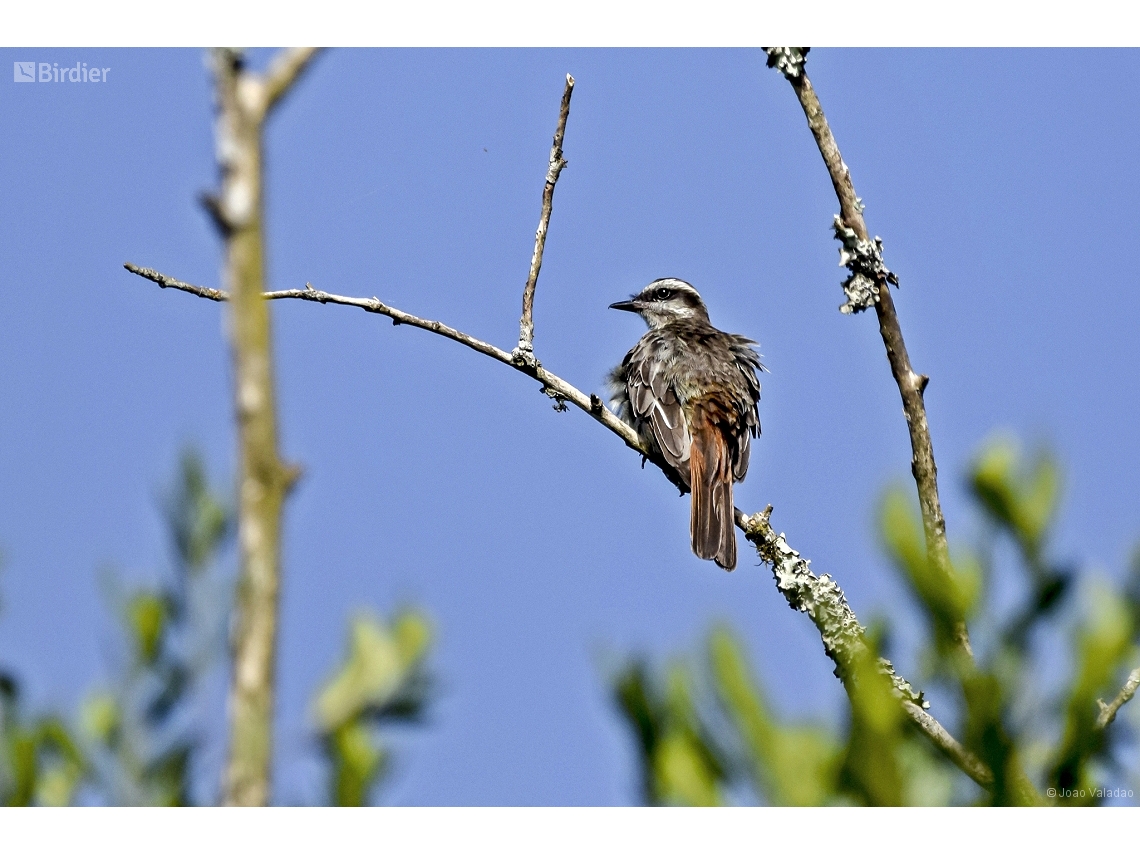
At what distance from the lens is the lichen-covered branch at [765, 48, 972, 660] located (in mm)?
3982

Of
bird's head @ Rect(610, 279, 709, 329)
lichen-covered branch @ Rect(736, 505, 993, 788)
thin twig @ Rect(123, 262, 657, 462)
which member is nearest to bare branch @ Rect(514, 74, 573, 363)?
thin twig @ Rect(123, 262, 657, 462)

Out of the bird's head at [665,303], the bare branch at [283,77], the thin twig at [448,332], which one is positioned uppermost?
the bird's head at [665,303]

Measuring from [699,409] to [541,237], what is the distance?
2.82 m

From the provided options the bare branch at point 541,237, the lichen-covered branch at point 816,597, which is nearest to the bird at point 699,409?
the lichen-covered branch at point 816,597

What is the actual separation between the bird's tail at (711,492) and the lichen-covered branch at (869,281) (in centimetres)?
262

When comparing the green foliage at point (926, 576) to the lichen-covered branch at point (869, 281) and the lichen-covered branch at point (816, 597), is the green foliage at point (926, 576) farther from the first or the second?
the lichen-covered branch at point (869, 281)

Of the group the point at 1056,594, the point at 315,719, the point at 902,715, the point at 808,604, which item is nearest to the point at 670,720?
the point at 902,715

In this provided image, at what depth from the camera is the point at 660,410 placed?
7660 millimetres

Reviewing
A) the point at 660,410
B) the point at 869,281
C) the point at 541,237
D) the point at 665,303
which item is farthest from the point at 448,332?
the point at 665,303

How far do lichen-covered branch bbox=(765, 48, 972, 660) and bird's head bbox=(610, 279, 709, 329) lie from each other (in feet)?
17.6

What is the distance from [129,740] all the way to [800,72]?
136 inches

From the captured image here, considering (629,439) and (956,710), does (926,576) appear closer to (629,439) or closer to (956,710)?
(956,710)

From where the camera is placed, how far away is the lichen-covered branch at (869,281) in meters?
3.98

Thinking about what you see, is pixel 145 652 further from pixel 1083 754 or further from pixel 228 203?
pixel 1083 754
